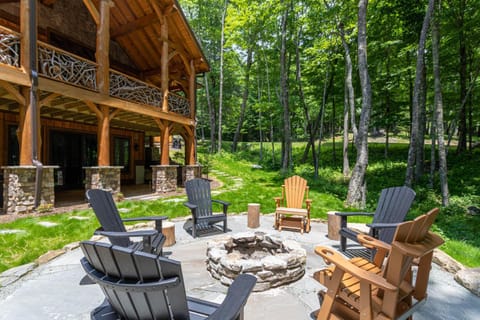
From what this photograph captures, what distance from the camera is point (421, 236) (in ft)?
5.21

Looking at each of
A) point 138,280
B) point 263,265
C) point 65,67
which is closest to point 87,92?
point 65,67

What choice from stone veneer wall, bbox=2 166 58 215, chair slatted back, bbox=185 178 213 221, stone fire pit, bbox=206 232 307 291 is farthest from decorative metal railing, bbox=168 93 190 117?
stone fire pit, bbox=206 232 307 291

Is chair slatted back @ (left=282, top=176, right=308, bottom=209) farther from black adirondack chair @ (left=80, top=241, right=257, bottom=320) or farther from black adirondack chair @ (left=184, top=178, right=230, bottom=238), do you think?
black adirondack chair @ (left=80, top=241, right=257, bottom=320)

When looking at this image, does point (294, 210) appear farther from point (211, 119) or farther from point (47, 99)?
point (211, 119)

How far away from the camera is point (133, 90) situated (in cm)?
750

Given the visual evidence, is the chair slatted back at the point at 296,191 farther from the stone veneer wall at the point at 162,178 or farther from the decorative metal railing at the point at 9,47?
the decorative metal railing at the point at 9,47

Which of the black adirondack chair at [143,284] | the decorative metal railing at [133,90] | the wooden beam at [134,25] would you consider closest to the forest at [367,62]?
the wooden beam at [134,25]

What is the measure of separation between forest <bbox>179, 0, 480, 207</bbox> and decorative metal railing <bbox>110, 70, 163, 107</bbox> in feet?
17.4

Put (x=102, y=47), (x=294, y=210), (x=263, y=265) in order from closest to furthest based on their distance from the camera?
(x=263, y=265)
(x=294, y=210)
(x=102, y=47)

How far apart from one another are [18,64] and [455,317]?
8.15 m

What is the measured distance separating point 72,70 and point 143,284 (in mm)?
6713

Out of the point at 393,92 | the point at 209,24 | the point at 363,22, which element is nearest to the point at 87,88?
the point at 363,22

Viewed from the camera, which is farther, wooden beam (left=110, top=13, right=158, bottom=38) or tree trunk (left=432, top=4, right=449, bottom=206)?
wooden beam (left=110, top=13, right=158, bottom=38)

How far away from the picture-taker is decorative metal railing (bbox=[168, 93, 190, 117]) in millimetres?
9031
